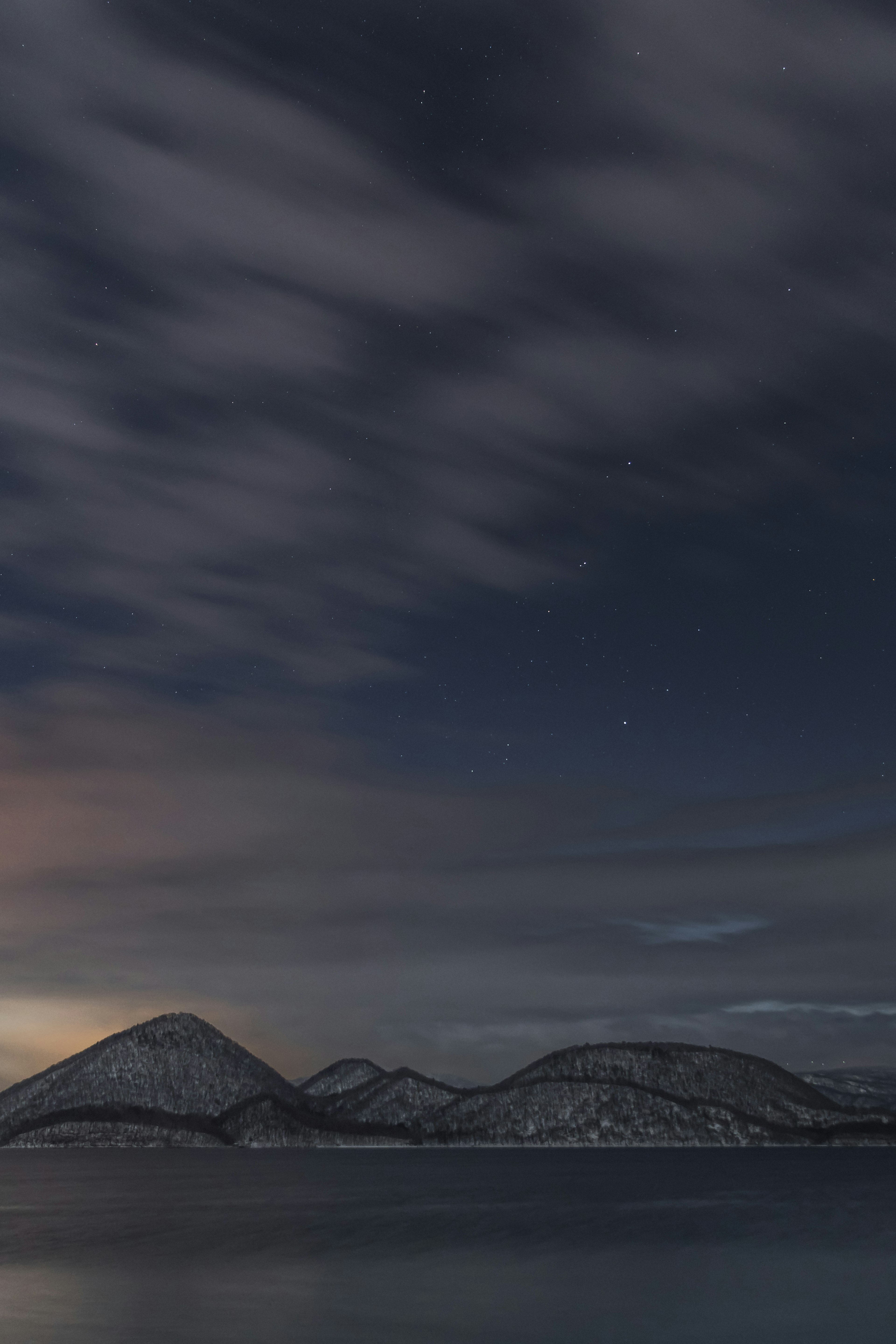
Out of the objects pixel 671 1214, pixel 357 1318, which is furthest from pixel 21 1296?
pixel 671 1214

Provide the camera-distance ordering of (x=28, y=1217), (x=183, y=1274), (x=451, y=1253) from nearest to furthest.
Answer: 1. (x=183, y=1274)
2. (x=451, y=1253)
3. (x=28, y=1217)

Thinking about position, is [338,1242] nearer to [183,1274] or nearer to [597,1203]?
[183,1274]

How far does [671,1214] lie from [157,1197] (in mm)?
85288

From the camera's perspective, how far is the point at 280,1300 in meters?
66.6

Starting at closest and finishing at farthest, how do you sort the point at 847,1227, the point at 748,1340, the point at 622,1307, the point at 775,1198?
the point at 748,1340 < the point at 622,1307 < the point at 847,1227 < the point at 775,1198

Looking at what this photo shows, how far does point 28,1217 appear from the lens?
14812 cm

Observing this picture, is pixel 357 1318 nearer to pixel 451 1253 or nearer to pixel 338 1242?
pixel 451 1253

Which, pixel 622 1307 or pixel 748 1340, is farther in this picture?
pixel 622 1307

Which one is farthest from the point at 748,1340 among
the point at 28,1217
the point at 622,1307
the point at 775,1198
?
the point at 775,1198

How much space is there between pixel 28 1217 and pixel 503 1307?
10086 cm

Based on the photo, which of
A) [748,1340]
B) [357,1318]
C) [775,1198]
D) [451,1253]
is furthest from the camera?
[775,1198]

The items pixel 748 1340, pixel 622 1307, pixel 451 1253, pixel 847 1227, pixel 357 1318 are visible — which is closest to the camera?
pixel 748 1340

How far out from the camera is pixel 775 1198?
19475 cm

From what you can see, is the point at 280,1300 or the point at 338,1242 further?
the point at 338,1242
